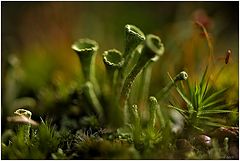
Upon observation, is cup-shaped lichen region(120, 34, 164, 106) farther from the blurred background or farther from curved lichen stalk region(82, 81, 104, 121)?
the blurred background

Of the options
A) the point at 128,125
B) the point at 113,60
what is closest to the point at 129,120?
the point at 128,125

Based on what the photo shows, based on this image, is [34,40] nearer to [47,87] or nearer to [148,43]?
[47,87]

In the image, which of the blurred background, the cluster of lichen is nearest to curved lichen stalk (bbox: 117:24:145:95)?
the cluster of lichen

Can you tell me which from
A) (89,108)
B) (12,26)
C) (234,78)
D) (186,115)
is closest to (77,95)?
(89,108)

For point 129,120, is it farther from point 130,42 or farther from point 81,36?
point 81,36

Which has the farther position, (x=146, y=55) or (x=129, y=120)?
(x=129, y=120)

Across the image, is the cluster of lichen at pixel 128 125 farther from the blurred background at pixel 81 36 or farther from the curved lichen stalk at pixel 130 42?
the blurred background at pixel 81 36
